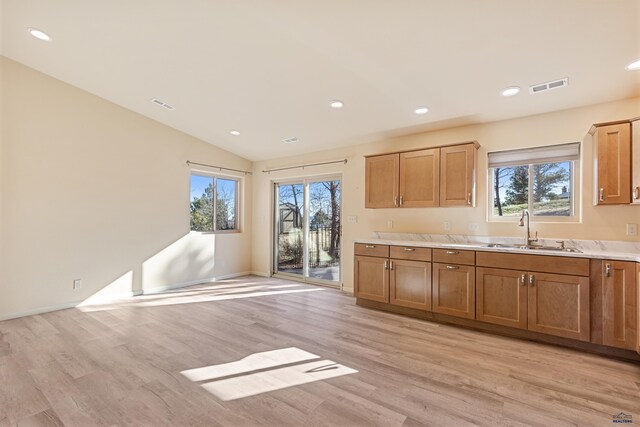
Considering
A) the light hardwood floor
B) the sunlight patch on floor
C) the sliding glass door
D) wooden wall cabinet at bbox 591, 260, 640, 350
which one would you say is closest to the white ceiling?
the sliding glass door

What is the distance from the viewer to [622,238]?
118 inches

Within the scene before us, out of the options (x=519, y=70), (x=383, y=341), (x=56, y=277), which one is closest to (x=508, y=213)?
(x=519, y=70)

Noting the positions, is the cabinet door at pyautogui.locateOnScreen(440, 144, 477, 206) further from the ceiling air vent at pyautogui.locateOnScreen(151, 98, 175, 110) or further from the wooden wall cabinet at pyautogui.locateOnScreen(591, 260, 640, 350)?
the ceiling air vent at pyautogui.locateOnScreen(151, 98, 175, 110)

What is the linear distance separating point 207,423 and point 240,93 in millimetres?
3475

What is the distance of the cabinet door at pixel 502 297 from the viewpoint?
299 cm

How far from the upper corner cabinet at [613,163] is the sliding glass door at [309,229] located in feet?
11.2

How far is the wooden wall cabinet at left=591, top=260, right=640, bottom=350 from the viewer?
8.23 ft

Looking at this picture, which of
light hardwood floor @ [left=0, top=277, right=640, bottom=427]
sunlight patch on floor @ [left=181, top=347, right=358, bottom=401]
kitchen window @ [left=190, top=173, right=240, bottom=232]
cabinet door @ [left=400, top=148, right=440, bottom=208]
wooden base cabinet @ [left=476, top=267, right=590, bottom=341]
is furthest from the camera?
kitchen window @ [left=190, top=173, right=240, bottom=232]

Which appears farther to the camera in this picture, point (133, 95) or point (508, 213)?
point (133, 95)

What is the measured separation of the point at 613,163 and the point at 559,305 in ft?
4.95

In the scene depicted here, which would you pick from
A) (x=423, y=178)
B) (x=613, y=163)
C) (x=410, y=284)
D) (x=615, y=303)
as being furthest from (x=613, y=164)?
Answer: (x=410, y=284)

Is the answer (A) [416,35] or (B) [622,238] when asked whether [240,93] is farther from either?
(B) [622,238]

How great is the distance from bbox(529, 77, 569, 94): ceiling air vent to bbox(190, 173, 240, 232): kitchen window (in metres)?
5.21

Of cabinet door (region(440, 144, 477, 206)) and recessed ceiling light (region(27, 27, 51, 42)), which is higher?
recessed ceiling light (region(27, 27, 51, 42))
